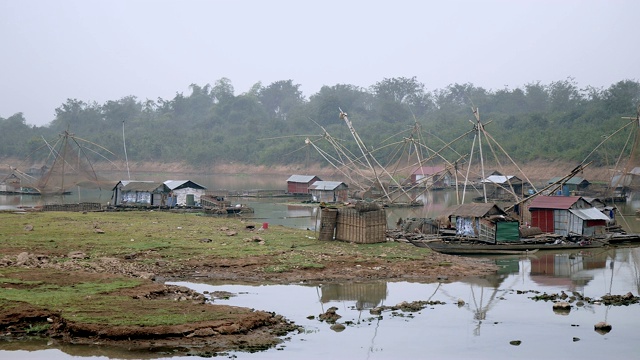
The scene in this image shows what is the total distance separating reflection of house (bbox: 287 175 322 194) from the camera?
6234 cm

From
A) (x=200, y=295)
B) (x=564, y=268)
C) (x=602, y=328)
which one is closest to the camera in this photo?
(x=602, y=328)

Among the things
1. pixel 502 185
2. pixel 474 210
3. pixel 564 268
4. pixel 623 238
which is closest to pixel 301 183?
pixel 502 185

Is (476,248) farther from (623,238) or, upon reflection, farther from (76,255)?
(76,255)

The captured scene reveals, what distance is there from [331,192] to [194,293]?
122ft

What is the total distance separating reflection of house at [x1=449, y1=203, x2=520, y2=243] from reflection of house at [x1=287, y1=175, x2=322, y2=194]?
30.3 m

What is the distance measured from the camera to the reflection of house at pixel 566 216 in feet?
107

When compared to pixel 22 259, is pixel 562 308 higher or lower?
lower

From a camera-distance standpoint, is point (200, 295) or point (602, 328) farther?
point (200, 295)

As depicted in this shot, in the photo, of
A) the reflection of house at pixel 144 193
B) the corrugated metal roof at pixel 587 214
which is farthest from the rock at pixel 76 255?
the reflection of house at pixel 144 193

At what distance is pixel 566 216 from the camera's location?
3309 centimetres

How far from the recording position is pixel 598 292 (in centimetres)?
2206

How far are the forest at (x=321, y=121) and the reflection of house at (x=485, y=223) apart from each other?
40026mm

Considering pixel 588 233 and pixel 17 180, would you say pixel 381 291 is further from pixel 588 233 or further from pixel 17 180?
pixel 17 180

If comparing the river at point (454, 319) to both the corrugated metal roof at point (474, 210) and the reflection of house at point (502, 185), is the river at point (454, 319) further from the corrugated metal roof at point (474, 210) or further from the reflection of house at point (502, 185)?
the reflection of house at point (502, 185)
